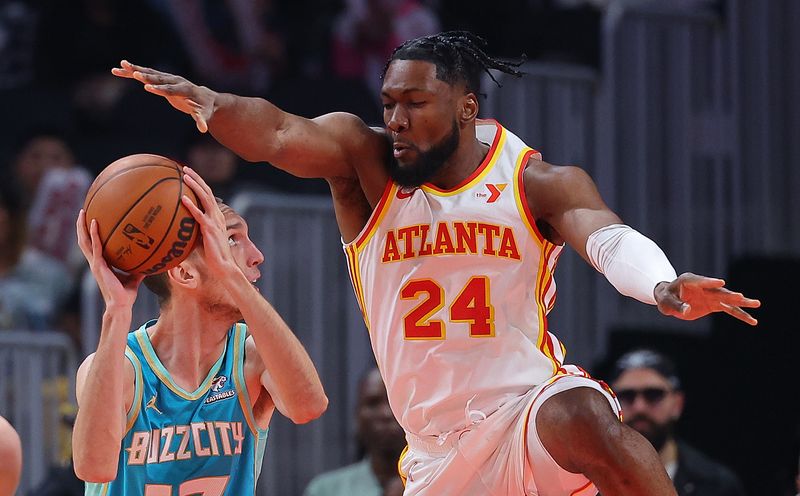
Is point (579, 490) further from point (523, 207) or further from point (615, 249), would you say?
point (523, 207)

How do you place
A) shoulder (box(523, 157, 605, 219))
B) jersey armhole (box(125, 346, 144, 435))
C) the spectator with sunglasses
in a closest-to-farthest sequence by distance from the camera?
jersey armhole (box(125, 346, 144, 435)) → shoulder (box(523, 157, 605, 219)) → the spectator with sunglasses

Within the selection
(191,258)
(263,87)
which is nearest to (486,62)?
(191,258)

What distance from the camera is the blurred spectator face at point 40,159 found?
11.0 m

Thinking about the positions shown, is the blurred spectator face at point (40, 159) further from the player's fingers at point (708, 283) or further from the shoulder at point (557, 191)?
the player's fingers at point (708, 283)

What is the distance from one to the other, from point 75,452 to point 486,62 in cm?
225

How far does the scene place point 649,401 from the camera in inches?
319

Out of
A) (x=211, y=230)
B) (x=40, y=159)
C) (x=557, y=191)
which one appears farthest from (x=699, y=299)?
(x=40, y=159)

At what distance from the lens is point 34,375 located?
8.64 meters

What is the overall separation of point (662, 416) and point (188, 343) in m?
3.54

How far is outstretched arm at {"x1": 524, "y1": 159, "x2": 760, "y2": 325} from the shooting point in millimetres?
4754

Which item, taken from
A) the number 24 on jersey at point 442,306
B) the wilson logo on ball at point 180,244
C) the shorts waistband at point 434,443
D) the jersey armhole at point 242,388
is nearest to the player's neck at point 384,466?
the shorts waistband at point 434,443

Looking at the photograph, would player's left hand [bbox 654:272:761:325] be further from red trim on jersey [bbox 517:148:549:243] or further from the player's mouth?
the player's mouth

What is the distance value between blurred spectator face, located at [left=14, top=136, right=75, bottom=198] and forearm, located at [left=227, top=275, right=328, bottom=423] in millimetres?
6285

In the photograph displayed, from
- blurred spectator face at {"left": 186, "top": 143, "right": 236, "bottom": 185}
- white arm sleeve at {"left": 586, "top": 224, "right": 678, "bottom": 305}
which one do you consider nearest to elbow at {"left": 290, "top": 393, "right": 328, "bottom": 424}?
white arm sleeve at {"left": 586, "top": 224, "right": 678, "bottom": 305}
